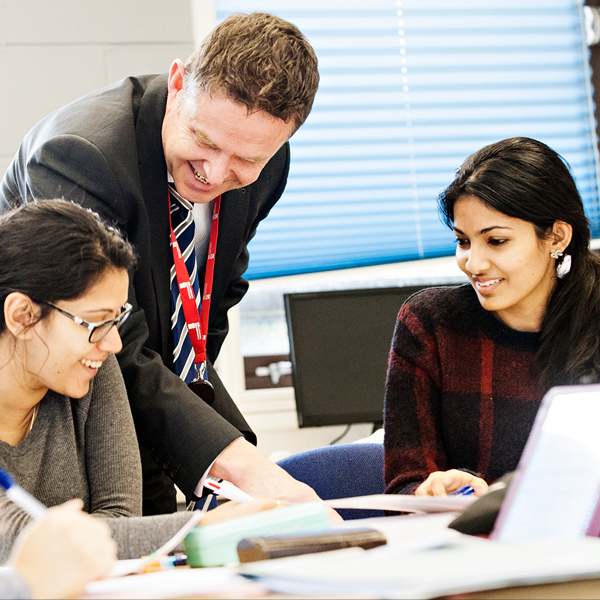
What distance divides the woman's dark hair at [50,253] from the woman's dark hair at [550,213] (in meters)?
0.81

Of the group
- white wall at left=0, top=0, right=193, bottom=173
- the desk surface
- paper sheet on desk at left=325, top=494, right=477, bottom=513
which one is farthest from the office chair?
white wall at left=0, top=0, right=193, bottom=173

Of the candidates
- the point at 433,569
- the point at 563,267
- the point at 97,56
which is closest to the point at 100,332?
the point at 433,569

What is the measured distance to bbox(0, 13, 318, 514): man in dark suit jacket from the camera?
47.3 inches

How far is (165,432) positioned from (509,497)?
0.67 meters

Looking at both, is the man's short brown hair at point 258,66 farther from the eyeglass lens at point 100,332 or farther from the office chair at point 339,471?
the office chair at point 339,471

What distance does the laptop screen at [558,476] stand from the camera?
0.65 meters

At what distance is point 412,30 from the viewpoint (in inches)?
113

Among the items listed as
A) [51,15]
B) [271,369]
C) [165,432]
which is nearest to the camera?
[165,432]

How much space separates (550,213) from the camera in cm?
156

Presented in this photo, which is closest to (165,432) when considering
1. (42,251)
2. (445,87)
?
(42,251)

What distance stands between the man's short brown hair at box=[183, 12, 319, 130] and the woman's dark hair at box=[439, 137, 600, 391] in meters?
0.46

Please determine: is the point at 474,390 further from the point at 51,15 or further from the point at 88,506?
the point at 51,15

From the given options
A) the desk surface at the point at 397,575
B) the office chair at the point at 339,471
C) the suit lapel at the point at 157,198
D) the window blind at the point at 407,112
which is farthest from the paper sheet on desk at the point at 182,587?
the window blind at the point at 407,112

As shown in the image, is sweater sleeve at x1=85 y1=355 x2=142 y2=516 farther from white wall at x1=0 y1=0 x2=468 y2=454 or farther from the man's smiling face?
white wall at x1=0 y1=0 x2=468 y2=454
